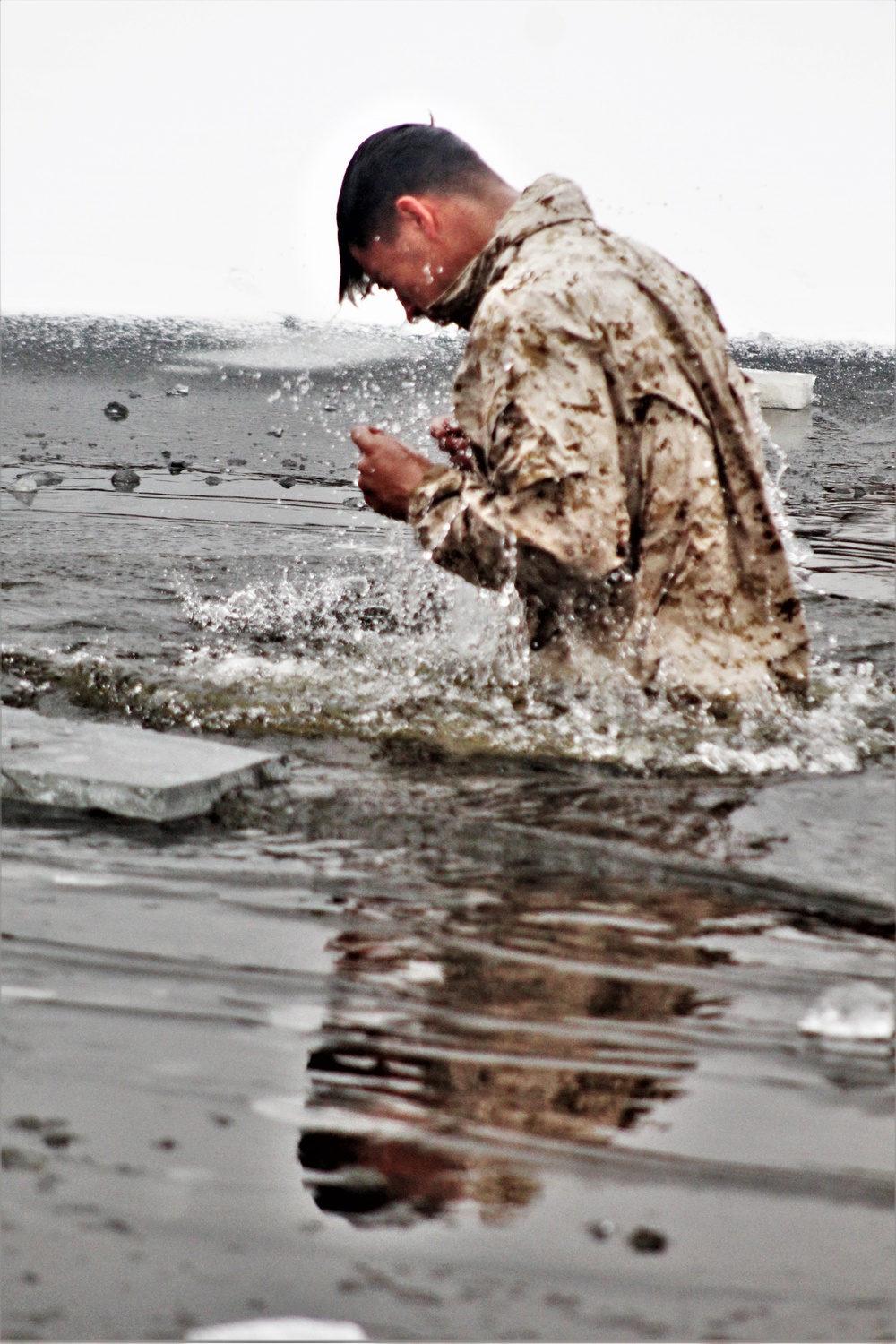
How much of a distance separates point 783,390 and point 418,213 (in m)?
7.64

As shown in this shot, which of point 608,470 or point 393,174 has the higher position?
point 393,174

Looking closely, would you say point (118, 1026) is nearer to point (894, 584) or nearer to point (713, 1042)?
point (713, 1042)

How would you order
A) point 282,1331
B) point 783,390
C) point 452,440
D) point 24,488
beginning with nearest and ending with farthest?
point 282,1331
point 452,440
point 24,488
point 783,390

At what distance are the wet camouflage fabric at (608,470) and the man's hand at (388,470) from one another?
0.24 feet

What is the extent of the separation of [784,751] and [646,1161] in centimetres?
175

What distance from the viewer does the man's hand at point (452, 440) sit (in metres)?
3.47

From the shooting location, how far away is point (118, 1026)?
1.73 m

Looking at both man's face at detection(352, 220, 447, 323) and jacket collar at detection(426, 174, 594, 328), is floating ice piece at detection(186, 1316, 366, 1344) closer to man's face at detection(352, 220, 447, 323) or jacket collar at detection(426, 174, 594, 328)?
jacket collar at detection(426, 174, 594, 328)

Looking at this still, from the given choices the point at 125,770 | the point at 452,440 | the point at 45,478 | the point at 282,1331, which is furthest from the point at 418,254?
the point at 45,478

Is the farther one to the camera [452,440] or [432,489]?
[452,440]

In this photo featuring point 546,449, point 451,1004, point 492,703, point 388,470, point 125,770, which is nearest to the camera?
point 451,1004

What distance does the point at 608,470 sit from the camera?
2.97 m

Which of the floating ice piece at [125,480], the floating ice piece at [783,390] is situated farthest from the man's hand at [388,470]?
the floating ice piece at [783,390]

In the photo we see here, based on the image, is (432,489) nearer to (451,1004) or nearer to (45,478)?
(451,1004)
